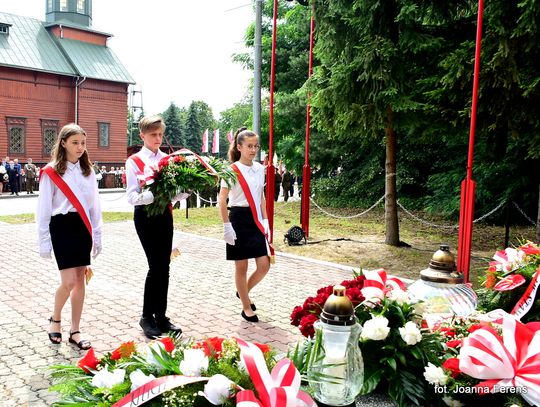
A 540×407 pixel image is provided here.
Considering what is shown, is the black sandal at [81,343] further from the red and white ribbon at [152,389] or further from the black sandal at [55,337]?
the red and white ribbon at [152,389]

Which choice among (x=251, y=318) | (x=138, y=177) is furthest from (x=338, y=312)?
(x=251, y=318)

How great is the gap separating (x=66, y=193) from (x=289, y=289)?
3.65 metres

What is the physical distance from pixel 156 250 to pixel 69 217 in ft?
2.75

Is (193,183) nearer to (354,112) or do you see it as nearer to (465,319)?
→ (465,319)

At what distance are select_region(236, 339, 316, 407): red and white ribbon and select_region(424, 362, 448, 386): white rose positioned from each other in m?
0.70

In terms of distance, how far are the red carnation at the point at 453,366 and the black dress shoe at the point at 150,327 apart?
11.9 feet

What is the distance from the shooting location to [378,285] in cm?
276

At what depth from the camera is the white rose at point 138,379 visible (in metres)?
1.91

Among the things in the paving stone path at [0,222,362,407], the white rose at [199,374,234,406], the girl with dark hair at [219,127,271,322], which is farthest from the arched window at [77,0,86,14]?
the white rose at [199,374,234,406]

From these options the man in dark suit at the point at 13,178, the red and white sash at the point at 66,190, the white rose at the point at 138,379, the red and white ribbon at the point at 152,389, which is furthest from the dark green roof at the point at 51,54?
the red and white ribbon at the point at 152,389

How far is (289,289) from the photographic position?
7703mm

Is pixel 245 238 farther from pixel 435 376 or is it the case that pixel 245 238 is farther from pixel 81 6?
pixel 81 6

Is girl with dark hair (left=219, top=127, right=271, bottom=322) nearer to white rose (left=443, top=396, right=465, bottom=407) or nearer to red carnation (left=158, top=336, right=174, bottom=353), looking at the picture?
red carnation (left=158, top=336, right=174, bottom=353)

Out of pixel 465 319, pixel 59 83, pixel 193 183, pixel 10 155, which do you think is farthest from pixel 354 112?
pixel 59 83
